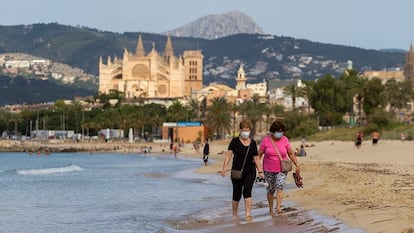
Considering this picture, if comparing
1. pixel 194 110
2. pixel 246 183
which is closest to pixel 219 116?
pixel 194 110

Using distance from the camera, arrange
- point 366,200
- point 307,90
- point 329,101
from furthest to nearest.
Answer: point 307,90
point 329,101
point 366,200

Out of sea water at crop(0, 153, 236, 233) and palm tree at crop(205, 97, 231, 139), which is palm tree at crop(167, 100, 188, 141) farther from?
sea water at crop(0, 153, 236, 233)

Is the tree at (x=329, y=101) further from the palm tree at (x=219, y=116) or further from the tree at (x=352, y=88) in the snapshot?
the palm tree at (x=219, y=116)

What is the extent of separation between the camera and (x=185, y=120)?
4811 inches

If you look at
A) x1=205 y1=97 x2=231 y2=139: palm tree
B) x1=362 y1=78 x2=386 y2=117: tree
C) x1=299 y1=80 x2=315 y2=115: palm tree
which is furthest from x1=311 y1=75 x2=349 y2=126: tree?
x1=205 y1=97 x2=231 y2=139: palm tree

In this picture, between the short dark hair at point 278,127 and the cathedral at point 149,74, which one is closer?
the short dark hair at point 278,127

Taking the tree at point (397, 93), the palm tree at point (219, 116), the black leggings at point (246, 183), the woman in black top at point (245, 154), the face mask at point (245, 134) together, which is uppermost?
the tree at point (397, 93)

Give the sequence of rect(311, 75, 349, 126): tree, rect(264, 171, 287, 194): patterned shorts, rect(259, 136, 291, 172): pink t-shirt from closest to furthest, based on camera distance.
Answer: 1. rect(259, 136, 291, 172): pink t-shirt
2. rect(264, 171, 287, 194): patterned shorts
3. rect(311, 75, 349, 126): tree

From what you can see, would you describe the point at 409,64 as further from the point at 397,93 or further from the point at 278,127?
the point at 278,127

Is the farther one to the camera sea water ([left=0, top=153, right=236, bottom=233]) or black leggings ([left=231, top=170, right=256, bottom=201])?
sea water ([left=0, top=153, right=236, bottom=233])

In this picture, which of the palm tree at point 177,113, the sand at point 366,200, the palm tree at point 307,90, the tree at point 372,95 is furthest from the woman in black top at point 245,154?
the palm tree at point 177,113

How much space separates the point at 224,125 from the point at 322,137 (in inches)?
1328

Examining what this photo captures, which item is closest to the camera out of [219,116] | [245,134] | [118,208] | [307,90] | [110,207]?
[245,134]

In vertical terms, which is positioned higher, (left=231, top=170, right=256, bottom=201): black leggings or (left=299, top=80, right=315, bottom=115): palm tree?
(left=299, top=80, right=315, bottom=115): palm tree
